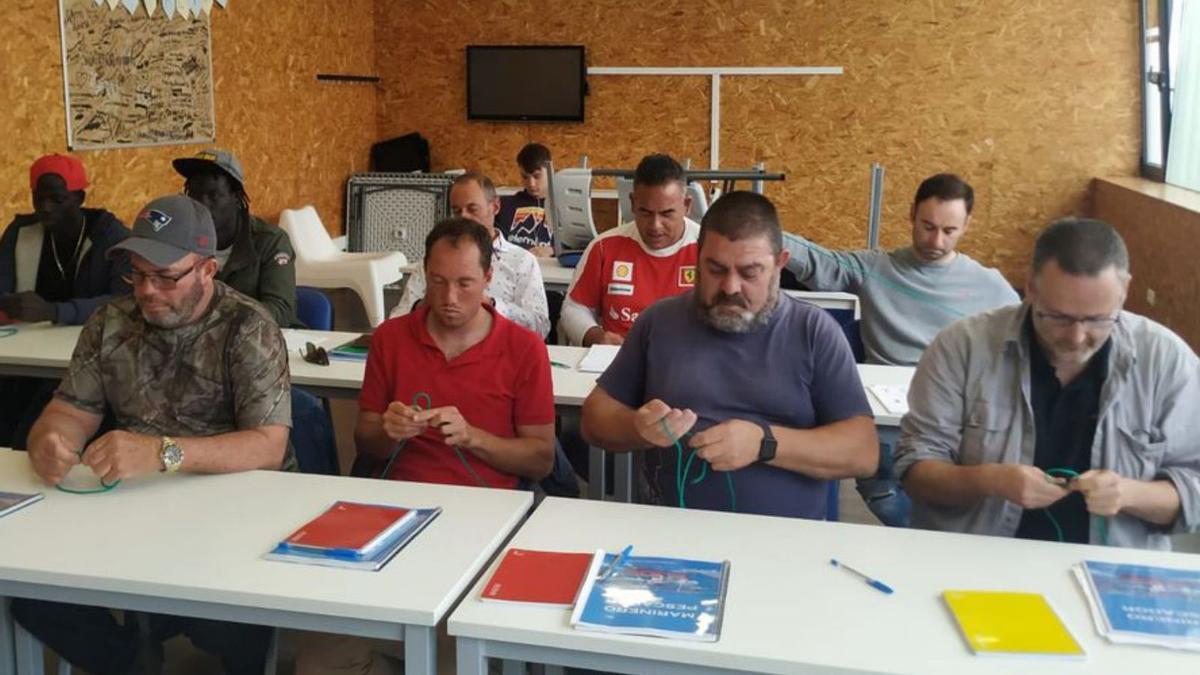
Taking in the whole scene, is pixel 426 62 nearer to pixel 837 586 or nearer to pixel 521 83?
pixel 521 83

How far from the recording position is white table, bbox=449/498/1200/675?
1.51 m

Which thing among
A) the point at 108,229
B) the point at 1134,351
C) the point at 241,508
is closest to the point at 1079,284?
the point at 1134,351

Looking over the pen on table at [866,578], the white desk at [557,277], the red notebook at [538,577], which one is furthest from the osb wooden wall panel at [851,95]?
the red notebook at [538,577]

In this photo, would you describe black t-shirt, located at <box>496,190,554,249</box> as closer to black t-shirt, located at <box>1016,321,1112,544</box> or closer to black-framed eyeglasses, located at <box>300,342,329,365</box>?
black-framed eyeglasses, located at <box>300,342,329,365</box>

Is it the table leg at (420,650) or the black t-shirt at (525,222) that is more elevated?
the black t-shirt at (525,222)

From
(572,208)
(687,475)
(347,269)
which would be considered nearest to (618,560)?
(687,475)

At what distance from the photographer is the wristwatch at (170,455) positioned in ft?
6.95

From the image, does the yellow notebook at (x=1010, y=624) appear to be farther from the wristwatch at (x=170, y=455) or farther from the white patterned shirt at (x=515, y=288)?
the white patterned shirt at (x=515, y=288)

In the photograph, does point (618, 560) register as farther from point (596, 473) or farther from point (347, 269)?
point (347, 269)

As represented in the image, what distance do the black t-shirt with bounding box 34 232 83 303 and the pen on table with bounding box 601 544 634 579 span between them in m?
2.64

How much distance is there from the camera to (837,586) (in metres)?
1.73

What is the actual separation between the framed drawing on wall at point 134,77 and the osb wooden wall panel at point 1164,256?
17.3 feet

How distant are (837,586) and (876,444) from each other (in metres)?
0.56

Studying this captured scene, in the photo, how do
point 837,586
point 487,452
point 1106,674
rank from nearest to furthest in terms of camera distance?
1. point 1106,674
2. point 837,586
3. point 487,452
